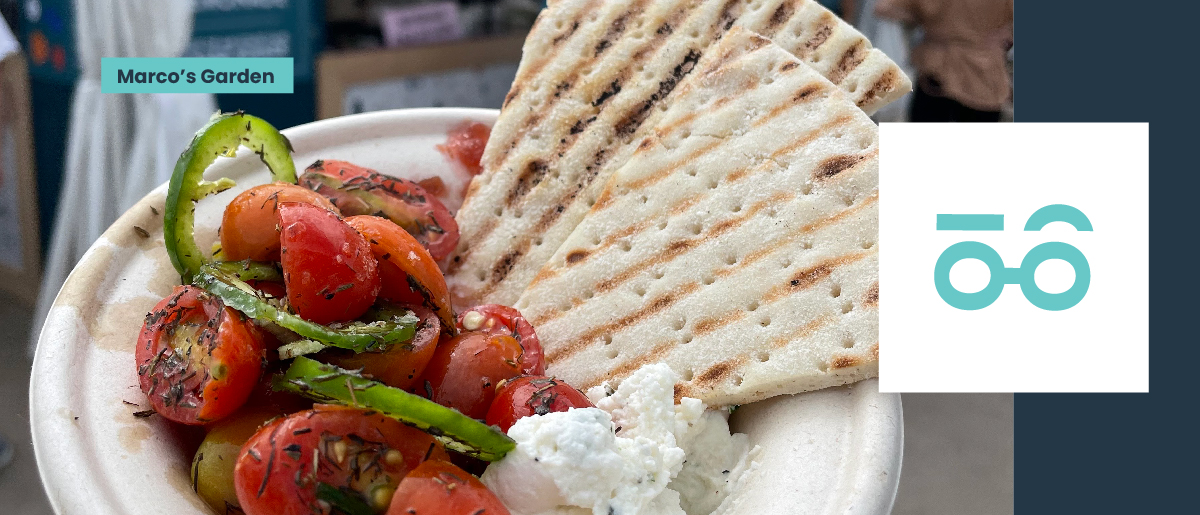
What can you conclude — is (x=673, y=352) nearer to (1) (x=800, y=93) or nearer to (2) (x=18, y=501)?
(1) (x=800, y=93)

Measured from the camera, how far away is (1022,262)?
122cm

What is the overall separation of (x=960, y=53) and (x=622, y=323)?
1492 millimetres

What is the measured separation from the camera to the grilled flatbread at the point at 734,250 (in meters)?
1.06

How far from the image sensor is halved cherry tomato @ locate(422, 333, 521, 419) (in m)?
0.99

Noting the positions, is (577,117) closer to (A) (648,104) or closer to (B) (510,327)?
(A) (648,104)

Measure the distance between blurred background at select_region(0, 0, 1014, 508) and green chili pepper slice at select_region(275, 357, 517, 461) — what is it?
1574mm

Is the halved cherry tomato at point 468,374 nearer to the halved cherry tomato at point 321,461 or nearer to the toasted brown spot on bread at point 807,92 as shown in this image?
the halved cherry tomato at point 321,461

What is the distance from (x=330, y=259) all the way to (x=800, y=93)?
74cm

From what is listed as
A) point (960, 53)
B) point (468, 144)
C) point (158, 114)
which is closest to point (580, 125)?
point (468, 144)

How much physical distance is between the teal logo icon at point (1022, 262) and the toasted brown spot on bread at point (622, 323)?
36 cm

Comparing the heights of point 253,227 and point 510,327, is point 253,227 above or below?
above

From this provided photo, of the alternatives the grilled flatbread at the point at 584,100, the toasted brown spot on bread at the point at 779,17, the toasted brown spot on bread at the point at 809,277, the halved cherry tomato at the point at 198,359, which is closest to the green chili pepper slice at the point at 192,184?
the halved cherry tomato at the point at 198,359

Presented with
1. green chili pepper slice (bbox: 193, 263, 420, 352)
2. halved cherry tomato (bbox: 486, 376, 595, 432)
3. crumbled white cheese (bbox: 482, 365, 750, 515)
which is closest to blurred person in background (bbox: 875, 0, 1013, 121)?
crumbled white cheese (bbox: 482, 365, 750, 515)

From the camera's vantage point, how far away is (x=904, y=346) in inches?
41.9
